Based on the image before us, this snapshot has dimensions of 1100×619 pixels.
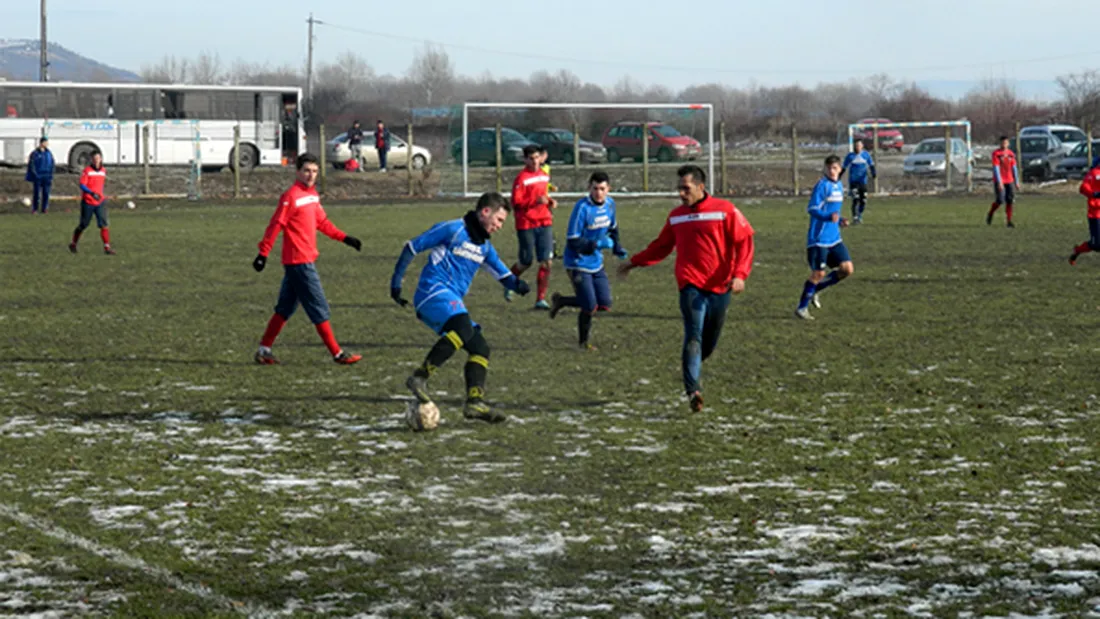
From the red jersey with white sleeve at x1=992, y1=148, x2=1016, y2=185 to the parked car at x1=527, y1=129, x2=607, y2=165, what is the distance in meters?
15.7

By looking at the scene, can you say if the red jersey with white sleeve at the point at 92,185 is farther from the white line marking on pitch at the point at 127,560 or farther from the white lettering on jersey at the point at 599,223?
the white line marking on pitch at the point at 127,560

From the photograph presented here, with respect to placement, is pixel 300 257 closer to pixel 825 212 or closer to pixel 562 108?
pixel 825 212

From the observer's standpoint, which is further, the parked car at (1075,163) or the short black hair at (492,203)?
the parked car at (1075,163)

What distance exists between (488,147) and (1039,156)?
1884 centimetres

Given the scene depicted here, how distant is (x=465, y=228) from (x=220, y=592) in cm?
455

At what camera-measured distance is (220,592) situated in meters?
6.26

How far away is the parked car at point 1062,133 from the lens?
49.9 metres

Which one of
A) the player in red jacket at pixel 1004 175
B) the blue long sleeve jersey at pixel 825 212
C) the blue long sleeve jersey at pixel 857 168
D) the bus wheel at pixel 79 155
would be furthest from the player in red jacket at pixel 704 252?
the bus wheel at pixel 79 155

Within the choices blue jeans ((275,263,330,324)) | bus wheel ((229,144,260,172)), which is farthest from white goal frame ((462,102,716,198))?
blue jeans ((275,263,330,324))

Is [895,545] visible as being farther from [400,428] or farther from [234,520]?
[400,428]

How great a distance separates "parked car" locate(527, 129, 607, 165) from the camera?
43.7 meters

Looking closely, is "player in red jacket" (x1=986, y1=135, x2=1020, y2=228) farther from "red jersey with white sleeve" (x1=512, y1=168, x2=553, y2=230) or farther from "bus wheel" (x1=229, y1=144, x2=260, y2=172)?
"bus wheel" (x1=229, y1=144, x2=260, y2=172)

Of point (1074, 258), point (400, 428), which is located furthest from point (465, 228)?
point (1074, 258)

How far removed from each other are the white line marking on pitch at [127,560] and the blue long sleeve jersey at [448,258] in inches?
136
